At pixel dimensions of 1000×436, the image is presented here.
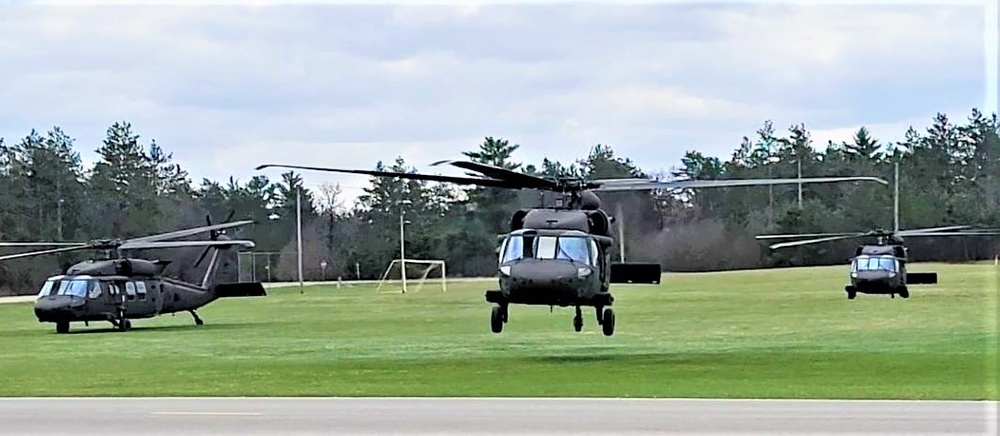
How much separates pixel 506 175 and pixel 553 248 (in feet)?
4.60

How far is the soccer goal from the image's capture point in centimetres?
4138

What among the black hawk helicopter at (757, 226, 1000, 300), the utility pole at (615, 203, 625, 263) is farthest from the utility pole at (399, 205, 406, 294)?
the black hawk helicopter at (757, 226, 1000, 300)

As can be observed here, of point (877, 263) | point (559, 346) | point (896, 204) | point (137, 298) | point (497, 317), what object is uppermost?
point (896, 204)

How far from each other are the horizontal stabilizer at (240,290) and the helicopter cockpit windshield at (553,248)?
1208 cm

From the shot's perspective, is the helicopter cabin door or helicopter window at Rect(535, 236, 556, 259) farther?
the helicopter cabin door

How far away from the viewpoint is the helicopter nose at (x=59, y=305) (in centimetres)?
2770

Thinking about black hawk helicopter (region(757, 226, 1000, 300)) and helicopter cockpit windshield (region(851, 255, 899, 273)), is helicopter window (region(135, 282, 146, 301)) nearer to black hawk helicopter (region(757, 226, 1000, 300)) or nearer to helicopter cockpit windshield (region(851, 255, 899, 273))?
black hawk helicopter (region(757, 226, 1000, 300))

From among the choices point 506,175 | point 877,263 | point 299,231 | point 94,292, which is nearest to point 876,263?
point 877,263

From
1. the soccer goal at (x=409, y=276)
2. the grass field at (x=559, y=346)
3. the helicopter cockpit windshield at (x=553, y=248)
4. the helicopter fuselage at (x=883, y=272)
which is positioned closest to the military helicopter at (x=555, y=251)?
the helicopter cockpit windshield at (x=553, y=248)

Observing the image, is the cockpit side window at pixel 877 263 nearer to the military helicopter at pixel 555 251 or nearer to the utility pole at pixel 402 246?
the utility pole at pixel 402 246

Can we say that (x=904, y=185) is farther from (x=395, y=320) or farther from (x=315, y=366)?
(x=315, y=366)

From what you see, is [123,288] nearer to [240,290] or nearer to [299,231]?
[240,290]

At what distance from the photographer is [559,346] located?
2566 centimetres

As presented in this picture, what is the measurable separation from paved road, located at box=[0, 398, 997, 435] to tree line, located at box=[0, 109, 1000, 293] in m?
14.3
